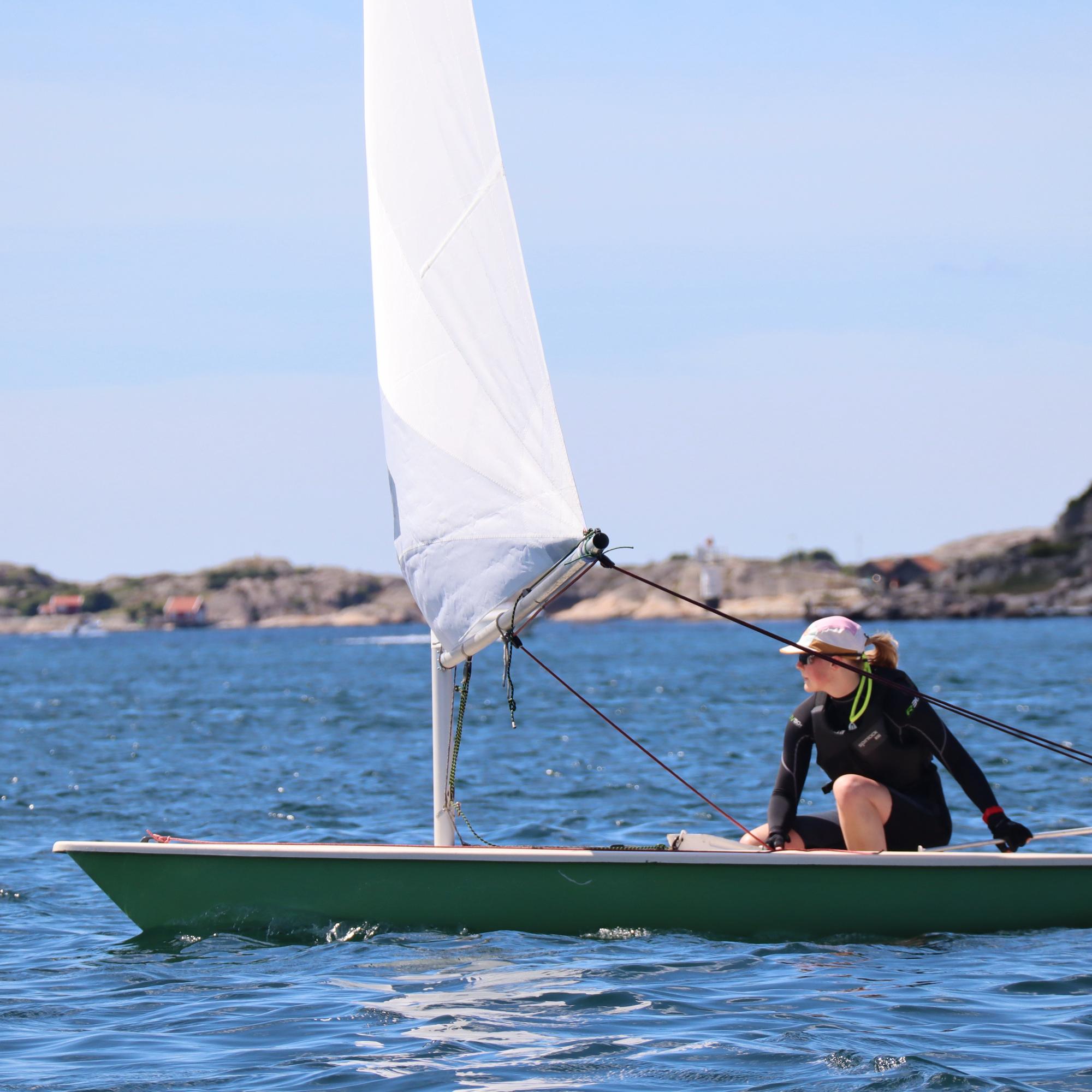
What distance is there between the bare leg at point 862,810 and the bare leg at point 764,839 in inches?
10.7

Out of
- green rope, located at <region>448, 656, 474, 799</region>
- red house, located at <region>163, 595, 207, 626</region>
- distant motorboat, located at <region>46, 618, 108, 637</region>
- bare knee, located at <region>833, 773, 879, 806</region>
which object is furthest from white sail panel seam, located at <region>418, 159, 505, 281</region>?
red house, located at <region>163, 595, 207, 626</region>

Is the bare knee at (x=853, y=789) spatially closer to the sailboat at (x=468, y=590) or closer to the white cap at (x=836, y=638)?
the sailboat at (x=468, y=590)

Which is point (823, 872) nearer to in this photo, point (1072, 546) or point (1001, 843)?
point (1001, 843)

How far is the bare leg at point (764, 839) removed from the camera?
8.13 metres

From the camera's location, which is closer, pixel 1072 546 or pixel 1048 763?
pixel 1048 763

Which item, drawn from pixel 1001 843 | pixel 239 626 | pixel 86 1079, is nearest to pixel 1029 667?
pixel 1001 843

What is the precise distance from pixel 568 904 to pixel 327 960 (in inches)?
49.6

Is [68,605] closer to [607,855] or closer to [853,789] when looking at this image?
[607,855]

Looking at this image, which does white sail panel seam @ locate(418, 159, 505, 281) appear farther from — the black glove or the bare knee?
the black glove

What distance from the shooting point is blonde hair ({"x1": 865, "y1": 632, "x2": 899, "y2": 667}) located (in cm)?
793

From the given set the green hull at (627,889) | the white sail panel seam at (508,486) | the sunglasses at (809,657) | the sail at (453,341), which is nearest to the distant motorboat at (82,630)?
the green hull at (627,889)

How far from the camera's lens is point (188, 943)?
27.8 ft

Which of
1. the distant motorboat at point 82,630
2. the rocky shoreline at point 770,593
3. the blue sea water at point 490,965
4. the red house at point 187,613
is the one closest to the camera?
the blue sea water at point 490,965

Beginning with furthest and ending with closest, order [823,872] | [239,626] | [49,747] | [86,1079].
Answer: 1. [239,626]
2. [49,747]
3. [823,872]
4. [86,1079]
